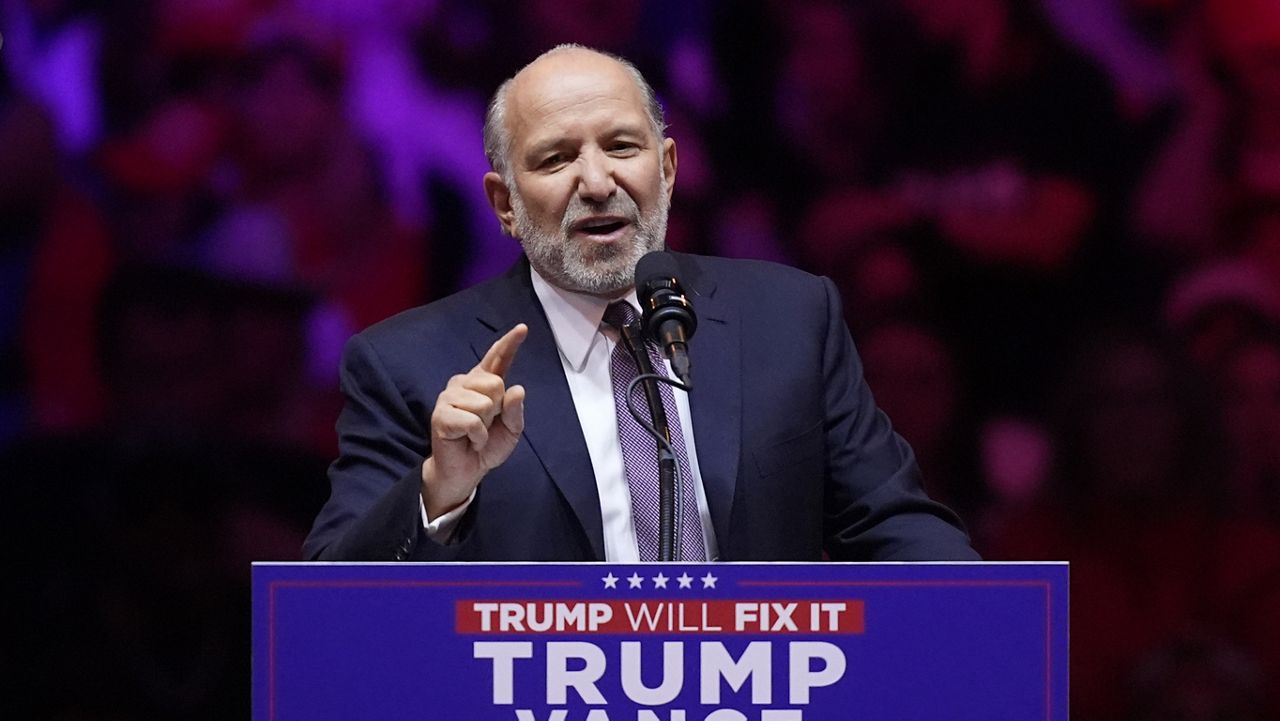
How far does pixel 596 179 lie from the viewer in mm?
1865

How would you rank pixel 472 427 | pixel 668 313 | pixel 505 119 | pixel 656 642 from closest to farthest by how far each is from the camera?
pixel 656 642 → pixel 472 427 → pixel 668 313 → pixel 505 119

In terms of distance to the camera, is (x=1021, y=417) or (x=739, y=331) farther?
(x=1021, y=417)

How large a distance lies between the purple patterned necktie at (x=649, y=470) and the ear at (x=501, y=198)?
28cm

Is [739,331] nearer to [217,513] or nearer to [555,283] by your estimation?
[555,283]

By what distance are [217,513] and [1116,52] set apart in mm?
2021

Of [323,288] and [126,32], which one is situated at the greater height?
[126,32]

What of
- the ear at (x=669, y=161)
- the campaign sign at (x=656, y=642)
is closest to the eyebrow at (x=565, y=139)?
the ear at (x=669, y=161)

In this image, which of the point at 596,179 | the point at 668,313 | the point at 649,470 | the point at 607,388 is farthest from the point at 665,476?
the point at 596,179

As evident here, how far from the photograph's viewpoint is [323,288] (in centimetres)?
307

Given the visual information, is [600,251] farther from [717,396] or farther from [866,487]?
[866,487]

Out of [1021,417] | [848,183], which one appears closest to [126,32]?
[848,183]

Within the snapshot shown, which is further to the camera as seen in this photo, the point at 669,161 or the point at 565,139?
the point at 669,161

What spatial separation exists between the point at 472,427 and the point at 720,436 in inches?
19.8

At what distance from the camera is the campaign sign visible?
122cm
